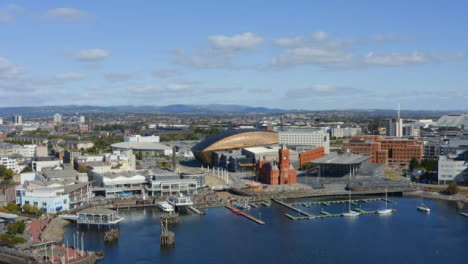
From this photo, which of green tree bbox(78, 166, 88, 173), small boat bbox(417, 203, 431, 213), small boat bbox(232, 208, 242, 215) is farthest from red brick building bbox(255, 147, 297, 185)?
green tree bbox(78, 166, 88, 173)

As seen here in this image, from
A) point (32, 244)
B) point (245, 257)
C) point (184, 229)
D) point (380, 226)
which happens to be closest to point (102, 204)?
point (184, 229)

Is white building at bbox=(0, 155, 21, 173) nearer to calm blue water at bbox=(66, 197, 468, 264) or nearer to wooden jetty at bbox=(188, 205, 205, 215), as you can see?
calm blue water at bbox=(66, 197, 468, 264)

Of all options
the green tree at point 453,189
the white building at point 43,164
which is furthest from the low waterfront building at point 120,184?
the green tree at point 453,189

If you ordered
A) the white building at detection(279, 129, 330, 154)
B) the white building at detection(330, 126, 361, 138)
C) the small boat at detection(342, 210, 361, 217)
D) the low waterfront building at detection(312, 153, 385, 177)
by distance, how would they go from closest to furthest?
1. the small boat at detection(342, 210, 361, 217)
2. the low waterfront building at detection(312, 153, 385, 177)
3. the white building at detection(279, 129, 330, 154)
4. the white building at detection(330, 126, 361, 138)

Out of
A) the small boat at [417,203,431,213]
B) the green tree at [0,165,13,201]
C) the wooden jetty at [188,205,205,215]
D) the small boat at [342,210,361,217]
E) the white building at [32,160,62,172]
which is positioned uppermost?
the white building at [32,160,62,172]

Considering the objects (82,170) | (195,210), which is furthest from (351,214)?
(82,170)

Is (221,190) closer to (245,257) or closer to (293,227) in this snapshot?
(293,227)

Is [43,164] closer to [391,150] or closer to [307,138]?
[307,138]
